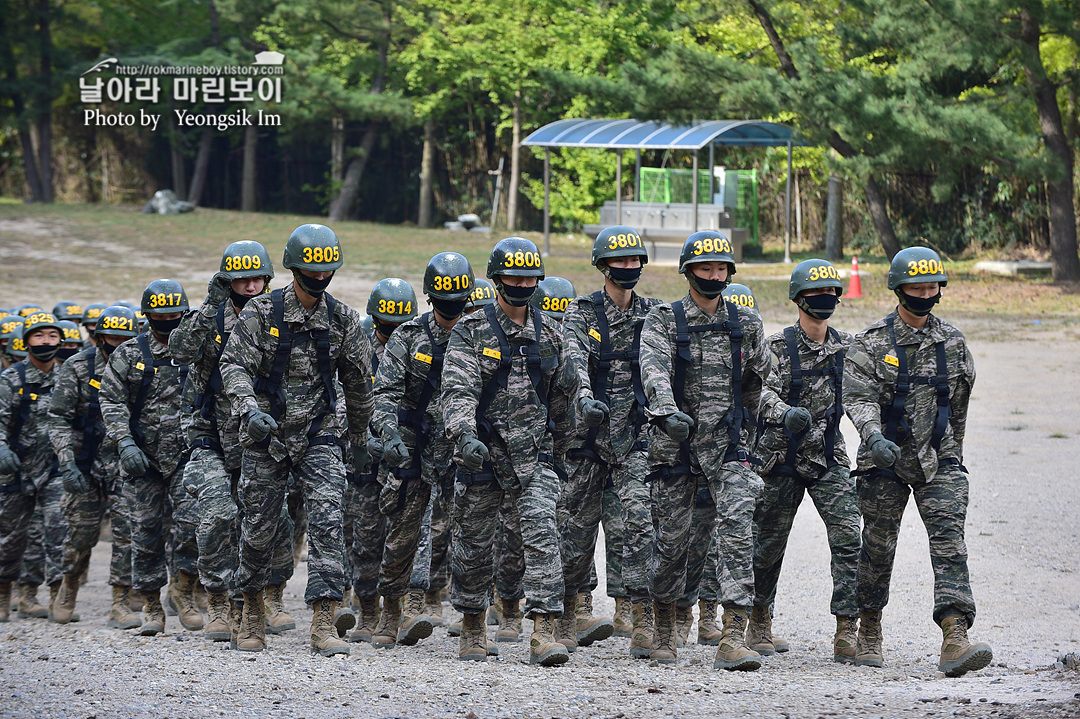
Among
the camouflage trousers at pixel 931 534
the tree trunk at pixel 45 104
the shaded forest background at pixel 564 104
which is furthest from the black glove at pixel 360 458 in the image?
the tree trunk at pixel 45 104

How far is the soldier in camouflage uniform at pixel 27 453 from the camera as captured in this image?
970 cm

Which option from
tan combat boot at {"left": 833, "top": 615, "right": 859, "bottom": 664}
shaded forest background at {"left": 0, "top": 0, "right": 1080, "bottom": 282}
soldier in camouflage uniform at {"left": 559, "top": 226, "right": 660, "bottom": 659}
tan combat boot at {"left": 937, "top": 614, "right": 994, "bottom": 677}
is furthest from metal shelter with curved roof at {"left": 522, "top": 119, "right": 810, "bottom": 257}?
tan combat boot at {"left": 937, "top": 614, "right": 994, "bottom": 677}

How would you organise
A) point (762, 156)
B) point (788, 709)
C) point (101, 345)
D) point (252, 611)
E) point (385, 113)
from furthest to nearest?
1. point (385, 113)
2. point (762, 156)
3. point (101, 345)
4. point (252, 611)
5. point (788, 709)

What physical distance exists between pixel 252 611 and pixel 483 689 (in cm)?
183

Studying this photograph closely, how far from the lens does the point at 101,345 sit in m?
9.22

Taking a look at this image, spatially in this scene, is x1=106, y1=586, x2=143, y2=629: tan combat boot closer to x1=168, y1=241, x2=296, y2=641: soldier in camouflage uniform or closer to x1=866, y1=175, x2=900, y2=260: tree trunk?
x1=168, y1=241, x2=296, y2=641: soldier in camouflage uniform

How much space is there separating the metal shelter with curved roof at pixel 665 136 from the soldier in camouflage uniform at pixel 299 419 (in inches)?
789

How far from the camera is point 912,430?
7.16 metres

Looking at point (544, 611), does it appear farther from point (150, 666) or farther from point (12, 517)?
point (12, 517)

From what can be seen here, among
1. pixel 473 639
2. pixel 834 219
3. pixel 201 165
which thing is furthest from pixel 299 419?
pixel 201 165

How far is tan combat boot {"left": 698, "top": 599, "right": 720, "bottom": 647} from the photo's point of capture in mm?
7773

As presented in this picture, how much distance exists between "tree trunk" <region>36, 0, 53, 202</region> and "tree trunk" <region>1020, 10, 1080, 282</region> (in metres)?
27.6

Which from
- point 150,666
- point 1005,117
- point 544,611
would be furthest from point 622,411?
point 1005,117

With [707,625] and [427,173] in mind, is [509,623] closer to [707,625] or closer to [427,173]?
[707,625]
